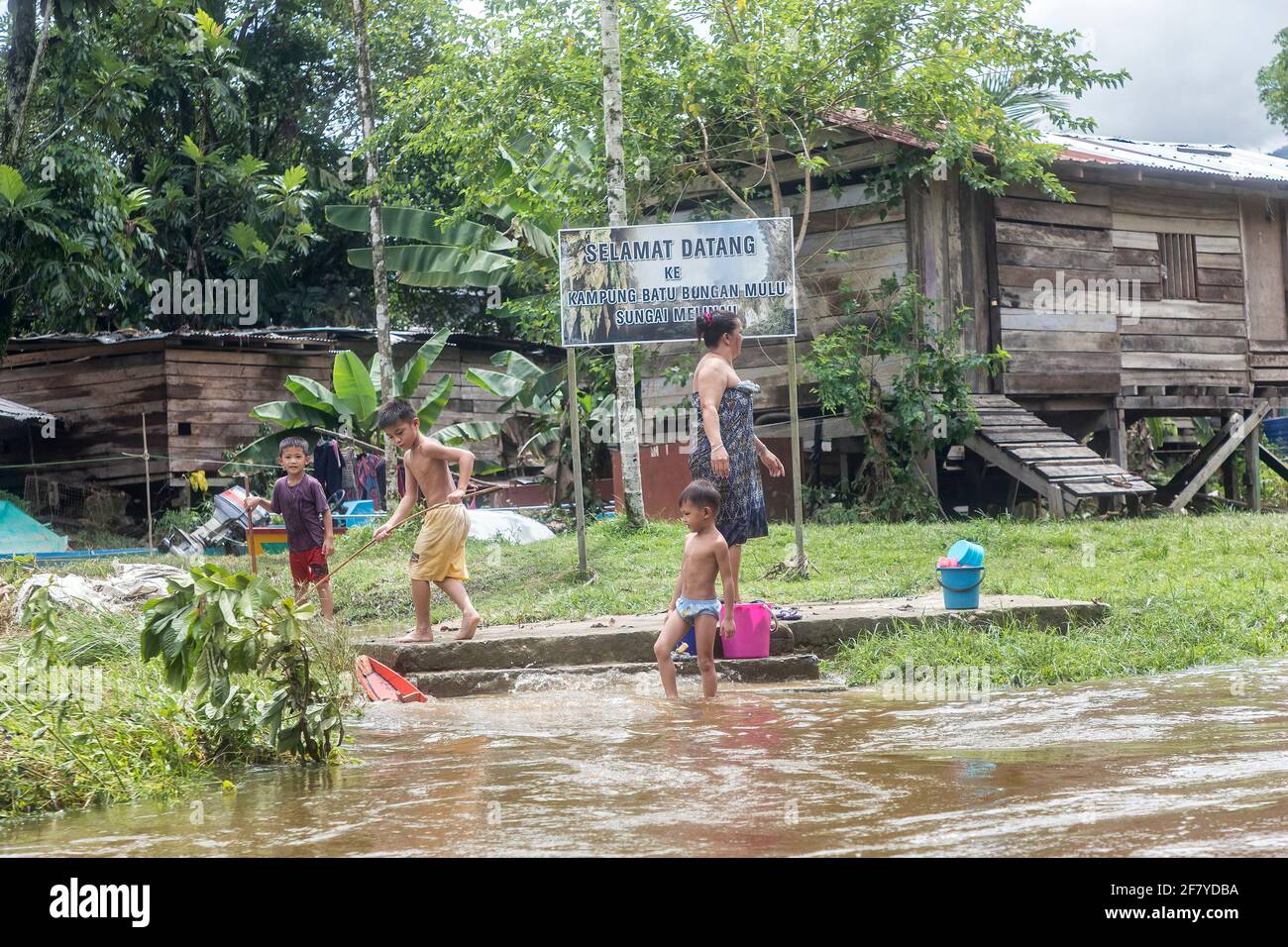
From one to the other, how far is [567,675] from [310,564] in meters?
3.26

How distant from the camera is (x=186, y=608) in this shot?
4.81 metres

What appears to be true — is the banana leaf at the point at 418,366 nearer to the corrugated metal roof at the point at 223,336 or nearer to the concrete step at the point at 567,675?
the corrugated metal roof at the point at 223,336

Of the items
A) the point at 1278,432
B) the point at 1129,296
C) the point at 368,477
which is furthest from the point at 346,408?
the point at 1278,432

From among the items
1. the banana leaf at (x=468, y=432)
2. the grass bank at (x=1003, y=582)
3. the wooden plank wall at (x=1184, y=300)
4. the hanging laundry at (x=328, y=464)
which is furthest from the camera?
the banana leaf at (x=468, y=432)

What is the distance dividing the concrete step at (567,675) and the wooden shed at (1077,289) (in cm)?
751

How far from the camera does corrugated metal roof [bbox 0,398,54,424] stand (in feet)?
69.8

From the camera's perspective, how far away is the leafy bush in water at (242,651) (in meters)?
4.76

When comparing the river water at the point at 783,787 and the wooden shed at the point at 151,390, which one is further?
the wooden shed at the point at 151,390

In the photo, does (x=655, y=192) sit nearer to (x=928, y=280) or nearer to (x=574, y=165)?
(x=574, y=165)

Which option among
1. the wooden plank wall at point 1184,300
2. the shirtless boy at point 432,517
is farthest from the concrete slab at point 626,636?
the wooden plank wall at point 1184,300

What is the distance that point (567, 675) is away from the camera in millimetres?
7328

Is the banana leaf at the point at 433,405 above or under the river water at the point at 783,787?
above

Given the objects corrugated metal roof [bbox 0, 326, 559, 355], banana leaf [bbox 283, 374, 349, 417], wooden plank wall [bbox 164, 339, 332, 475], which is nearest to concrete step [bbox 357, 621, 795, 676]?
banana leaf [bbox 283, 374, 349, 417]

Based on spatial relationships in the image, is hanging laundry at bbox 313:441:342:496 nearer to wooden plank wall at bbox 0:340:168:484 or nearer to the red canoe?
wooden plank wall at bbox 0:340:168:484
